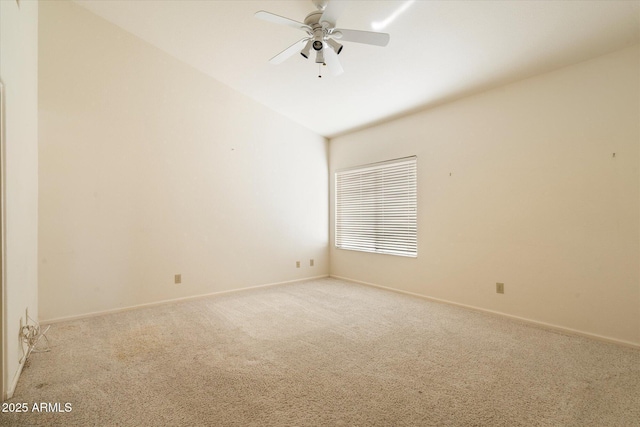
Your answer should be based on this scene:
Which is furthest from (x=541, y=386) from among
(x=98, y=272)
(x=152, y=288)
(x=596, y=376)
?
(x=98, y=272)

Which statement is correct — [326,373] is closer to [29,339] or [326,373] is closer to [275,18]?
[29,339]

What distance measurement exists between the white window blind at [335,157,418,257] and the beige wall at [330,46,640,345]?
20cm

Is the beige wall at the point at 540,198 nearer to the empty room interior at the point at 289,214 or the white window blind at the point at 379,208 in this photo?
the empty room interior at the point at 289,214

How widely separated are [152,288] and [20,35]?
2.75 metres

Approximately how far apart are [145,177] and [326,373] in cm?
319

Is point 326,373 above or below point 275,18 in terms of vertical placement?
below

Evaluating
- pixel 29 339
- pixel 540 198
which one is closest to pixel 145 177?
pixel 29 339

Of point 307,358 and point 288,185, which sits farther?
point 288,185

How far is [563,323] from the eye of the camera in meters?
2.97

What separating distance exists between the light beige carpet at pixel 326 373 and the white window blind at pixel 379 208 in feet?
4.51

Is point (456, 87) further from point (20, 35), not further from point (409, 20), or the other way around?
point (20, 35)

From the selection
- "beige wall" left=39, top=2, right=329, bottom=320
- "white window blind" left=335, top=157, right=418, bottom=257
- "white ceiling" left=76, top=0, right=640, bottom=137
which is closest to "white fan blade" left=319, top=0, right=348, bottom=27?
"white ceiling" left=76, top=0, right=640, bottom=137

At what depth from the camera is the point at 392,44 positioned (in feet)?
9.77

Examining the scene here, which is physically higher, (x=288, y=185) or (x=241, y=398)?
(x=288, y=185)
